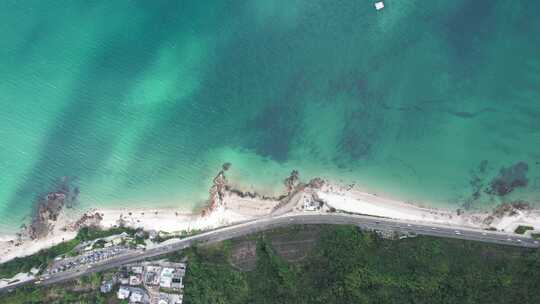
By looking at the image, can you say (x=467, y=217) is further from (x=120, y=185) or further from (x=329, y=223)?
(x=120, y=185)

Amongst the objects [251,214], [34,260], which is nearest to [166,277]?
[251,214]

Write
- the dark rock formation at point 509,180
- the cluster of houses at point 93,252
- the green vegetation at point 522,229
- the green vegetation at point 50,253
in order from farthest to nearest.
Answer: the green vegetation at point 50,253 → the cluster of houses at point 93,252 → the dark rock formation at point 509,180 → the green vegetation at point 522,229

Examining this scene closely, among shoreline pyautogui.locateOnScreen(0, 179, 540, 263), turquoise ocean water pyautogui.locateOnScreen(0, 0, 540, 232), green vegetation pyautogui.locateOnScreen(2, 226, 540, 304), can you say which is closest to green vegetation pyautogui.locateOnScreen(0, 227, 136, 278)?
shoreline pyautogui.locateOnScreen(0, 179, 540, 263)

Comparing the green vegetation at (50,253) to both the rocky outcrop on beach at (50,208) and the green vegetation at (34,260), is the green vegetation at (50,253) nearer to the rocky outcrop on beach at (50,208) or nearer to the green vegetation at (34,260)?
the green vegetation at (34,260)

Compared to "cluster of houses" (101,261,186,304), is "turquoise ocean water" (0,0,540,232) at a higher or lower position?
higher

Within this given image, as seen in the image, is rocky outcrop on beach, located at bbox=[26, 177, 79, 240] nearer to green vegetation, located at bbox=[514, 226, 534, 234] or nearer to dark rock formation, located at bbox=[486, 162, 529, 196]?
dark rock formation, located at bbox=[486, 162, 529, 196]

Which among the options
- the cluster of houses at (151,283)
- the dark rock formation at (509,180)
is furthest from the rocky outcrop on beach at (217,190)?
the dark rock formation at (509,180)

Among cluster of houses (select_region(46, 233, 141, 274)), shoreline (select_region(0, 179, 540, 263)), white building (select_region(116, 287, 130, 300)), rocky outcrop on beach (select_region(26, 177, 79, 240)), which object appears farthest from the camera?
rocky outcrop on beach (select_region(26, 177, 79, 240))
